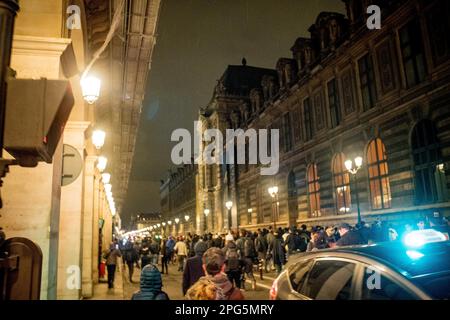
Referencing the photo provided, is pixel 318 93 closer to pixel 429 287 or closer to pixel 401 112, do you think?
pixel 401 112

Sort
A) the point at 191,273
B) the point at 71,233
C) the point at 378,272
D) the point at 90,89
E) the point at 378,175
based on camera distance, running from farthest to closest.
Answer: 1. the point at 378,175
2. the point at 71,233
3. the point at 90,89
4. the point at 191,273
5. the point at 378,272

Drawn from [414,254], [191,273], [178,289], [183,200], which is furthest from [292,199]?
[183,200]

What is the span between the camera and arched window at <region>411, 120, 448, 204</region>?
54.1 feet

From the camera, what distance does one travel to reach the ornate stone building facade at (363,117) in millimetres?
16656

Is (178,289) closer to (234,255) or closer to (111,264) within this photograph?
(111,264)

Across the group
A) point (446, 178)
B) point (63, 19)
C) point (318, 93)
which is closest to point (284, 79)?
point (318, 93)

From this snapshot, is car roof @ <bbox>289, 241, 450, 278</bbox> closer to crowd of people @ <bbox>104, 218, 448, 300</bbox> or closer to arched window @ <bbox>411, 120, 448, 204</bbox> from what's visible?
crowd of people @ <bbox>104, 218, 448, 300</bbox>

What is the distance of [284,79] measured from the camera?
3228cm

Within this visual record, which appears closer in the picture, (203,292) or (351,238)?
(203,292)

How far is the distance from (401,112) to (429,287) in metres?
17.0

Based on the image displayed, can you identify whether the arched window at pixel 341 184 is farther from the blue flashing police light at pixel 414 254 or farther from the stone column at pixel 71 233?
the blue flashing police light at pixel 414 254

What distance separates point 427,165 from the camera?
17.0m

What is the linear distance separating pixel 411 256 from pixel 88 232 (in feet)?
37.4
